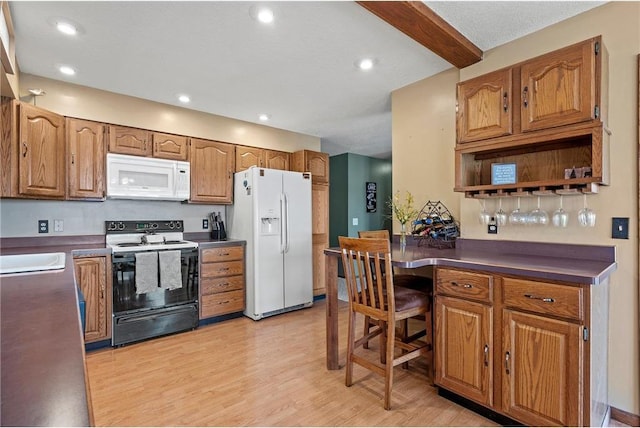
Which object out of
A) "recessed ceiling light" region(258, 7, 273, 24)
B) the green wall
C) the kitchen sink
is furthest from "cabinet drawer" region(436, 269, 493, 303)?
the green wall

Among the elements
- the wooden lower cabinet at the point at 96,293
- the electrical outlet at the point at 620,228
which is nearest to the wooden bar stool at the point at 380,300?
the electrical outlet at the point at 620,228

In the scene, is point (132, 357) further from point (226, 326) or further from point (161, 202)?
point (161, 202)

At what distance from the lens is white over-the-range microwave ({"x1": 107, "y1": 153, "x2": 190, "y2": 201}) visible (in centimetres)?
318

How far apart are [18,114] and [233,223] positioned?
217 cm

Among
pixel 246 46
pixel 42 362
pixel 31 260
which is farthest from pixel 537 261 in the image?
pixel 31 260

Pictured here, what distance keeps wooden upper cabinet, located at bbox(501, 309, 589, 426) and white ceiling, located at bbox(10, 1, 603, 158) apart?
6.05 feet

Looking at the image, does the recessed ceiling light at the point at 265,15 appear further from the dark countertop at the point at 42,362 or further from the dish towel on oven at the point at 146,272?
the dish towel on oven at the point at 146,272

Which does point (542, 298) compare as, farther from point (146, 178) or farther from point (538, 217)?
point (146, 178)

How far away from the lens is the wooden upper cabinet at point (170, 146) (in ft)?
11.4

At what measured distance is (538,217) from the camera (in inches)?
83.4

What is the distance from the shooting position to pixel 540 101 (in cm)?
198

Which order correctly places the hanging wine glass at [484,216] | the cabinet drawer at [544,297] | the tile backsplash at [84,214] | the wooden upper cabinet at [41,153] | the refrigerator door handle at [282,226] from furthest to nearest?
1. the refrigerator door handle at [282,226]
2. the tile backsplash at [84,214]
3. the wooden upper cabinet at [41,153]
4. the hanging wine glass at [484,216]
5. the cabinet drawer at [544,297]

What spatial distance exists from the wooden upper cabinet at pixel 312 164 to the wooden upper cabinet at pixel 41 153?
8.44 feet

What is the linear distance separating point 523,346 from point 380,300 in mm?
777
